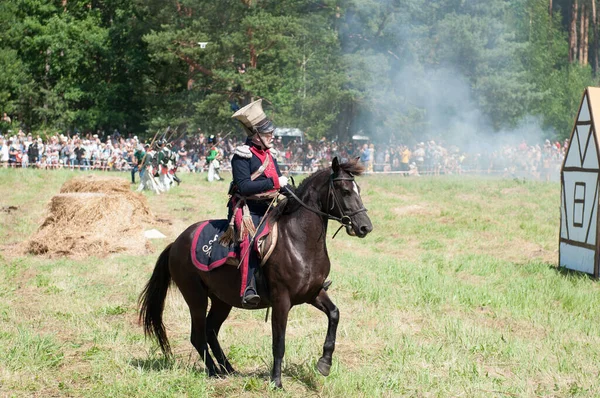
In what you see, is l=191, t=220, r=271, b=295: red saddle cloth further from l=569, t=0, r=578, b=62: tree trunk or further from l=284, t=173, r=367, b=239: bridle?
l=569, t=0, r=578, b=62: tree trunk

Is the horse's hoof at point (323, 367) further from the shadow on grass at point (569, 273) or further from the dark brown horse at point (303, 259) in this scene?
the shadow on grass at point (569, 273)

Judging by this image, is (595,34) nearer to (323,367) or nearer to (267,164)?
(267,164)

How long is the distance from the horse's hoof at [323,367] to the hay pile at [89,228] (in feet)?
32.2

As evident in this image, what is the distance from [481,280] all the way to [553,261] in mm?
3554

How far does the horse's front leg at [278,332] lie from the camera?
7.91 metres

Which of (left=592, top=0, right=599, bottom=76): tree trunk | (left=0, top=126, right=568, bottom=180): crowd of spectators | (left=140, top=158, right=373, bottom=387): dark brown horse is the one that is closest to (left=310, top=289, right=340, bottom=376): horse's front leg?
(left=140, top=158, right=373, bottom=387): dark brown horse

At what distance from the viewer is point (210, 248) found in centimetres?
863

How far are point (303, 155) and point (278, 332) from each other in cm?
3768

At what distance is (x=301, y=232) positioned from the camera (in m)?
8.17

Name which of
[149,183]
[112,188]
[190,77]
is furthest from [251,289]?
[190,77]

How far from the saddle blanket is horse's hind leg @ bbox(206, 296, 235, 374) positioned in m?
0.62

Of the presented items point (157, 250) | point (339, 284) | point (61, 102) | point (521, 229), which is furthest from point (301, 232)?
point (61, 102)

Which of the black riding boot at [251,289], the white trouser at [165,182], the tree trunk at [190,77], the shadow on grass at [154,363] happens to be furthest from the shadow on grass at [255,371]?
the tree trunk at [190,77]

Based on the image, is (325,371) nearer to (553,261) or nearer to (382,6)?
(553,261)
